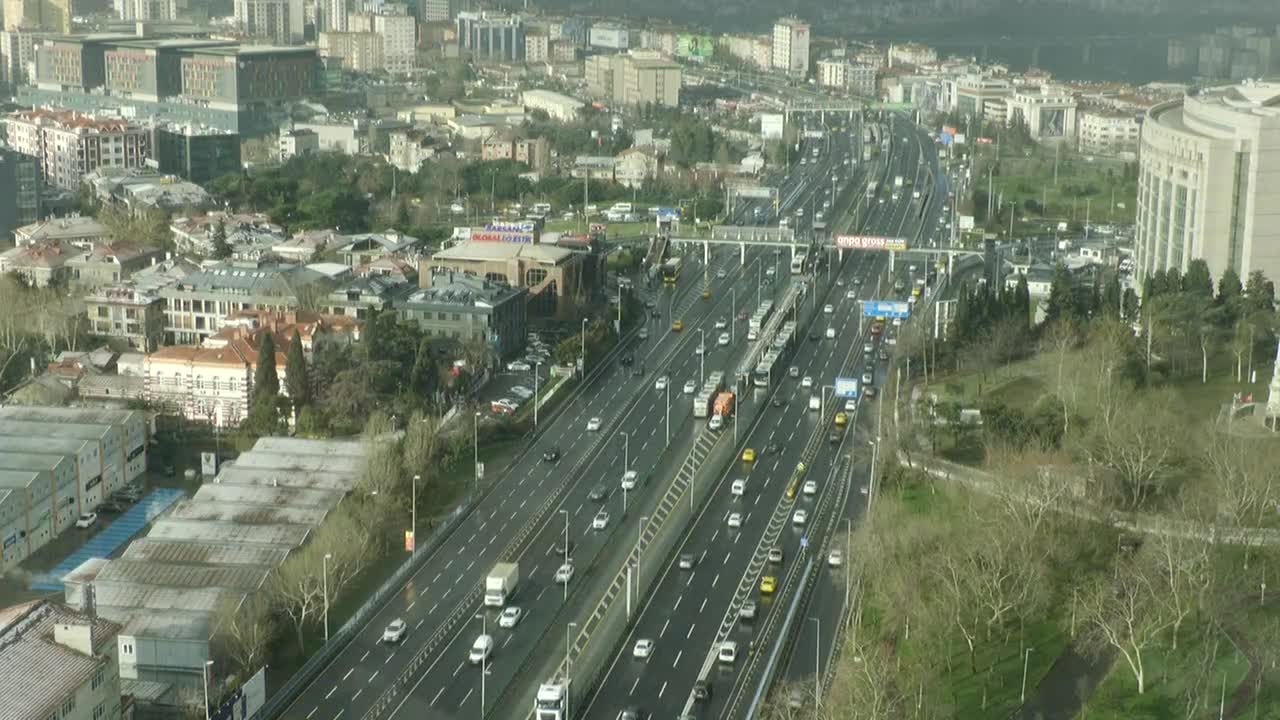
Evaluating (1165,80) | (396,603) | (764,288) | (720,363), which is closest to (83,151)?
(764,288)

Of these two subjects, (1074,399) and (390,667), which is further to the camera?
(1074,399)

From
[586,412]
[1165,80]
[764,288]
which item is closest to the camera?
[586,412]

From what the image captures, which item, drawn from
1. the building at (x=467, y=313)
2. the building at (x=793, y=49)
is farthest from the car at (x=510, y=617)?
the building at (x=793, y=49)

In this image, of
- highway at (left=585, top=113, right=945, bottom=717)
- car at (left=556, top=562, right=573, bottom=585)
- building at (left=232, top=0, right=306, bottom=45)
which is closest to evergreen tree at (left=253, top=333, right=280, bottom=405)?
highway at (left=585, top=113, right=945, bottom=717)

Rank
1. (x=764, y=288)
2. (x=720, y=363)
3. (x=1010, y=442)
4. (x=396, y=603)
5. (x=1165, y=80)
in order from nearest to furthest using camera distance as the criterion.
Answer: (x=396, y=603)
(x=1010, y=442)
(x=720, y=363)
(x=764, y=288)
(x=1165, y=80)

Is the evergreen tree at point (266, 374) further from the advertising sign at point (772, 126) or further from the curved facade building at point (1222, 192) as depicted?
the advertising sign at point (772, 126)

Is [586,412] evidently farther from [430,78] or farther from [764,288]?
[430,78]

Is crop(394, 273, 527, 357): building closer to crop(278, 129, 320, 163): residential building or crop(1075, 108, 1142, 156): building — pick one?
crop(278, 129, 320, 163): residential building

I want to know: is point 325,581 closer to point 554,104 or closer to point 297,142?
point 297,142
